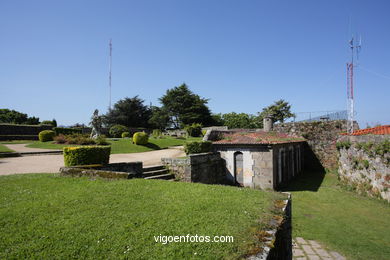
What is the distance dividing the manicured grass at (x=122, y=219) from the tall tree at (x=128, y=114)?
1694 inches

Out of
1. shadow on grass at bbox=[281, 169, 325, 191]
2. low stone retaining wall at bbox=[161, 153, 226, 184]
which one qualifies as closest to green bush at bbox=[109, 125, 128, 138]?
low stone retaining wall at bbox=[161, 153, 226, 184]

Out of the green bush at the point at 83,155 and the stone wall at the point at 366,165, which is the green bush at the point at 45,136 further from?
the stone wall at the point at 366,165

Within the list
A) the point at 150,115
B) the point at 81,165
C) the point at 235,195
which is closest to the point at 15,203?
the point at 81,165

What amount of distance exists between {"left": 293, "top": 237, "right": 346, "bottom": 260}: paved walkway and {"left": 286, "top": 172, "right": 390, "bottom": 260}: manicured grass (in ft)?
1.04

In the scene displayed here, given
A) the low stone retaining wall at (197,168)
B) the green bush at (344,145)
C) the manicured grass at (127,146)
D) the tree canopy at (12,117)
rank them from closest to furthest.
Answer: the low stone retaining wall at (197,168) < the green bush at (344,145) < the manicured grass at (127,146) < the tree canopy at (12,117)

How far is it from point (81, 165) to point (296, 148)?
16528 mm

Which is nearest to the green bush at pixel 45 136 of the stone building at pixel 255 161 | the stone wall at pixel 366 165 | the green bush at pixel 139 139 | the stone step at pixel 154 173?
the green bush at pixel 139 139

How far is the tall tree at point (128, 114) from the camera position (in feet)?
158

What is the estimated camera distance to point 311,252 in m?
6.39

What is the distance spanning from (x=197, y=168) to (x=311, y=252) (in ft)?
22.1

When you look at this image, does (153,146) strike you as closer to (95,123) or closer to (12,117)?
(95,123)

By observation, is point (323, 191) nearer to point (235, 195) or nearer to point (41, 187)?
point (235, 195)

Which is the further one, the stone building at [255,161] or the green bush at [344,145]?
the green bush at [344,145]

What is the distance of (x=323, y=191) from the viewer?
43.7 feet
